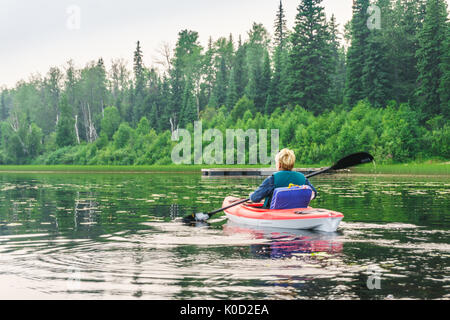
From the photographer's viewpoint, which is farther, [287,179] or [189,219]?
[189,219]

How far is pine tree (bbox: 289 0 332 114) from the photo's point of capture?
7012 centimetres

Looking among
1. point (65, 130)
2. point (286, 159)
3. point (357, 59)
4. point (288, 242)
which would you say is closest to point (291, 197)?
point (286, 159)

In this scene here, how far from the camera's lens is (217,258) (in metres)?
8.61

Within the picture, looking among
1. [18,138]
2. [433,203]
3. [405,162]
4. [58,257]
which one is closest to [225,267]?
[58,257]

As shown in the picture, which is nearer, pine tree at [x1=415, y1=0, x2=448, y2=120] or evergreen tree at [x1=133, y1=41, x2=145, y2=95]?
pine tree at [x1=415, y1=0, x2=448, y2=120]

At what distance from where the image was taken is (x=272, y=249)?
9562mm

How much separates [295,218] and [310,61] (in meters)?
62.8

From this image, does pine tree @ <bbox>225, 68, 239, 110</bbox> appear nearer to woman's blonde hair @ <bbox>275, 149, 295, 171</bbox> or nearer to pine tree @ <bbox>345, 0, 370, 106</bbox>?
pine tree @ <bbox>345, 0, 370, 106</bbox>

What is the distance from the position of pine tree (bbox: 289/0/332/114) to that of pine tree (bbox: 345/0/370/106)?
12.4 ft

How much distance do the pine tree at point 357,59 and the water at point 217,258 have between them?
52.8 meters

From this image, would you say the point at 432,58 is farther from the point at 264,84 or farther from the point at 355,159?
the point at 355,159
